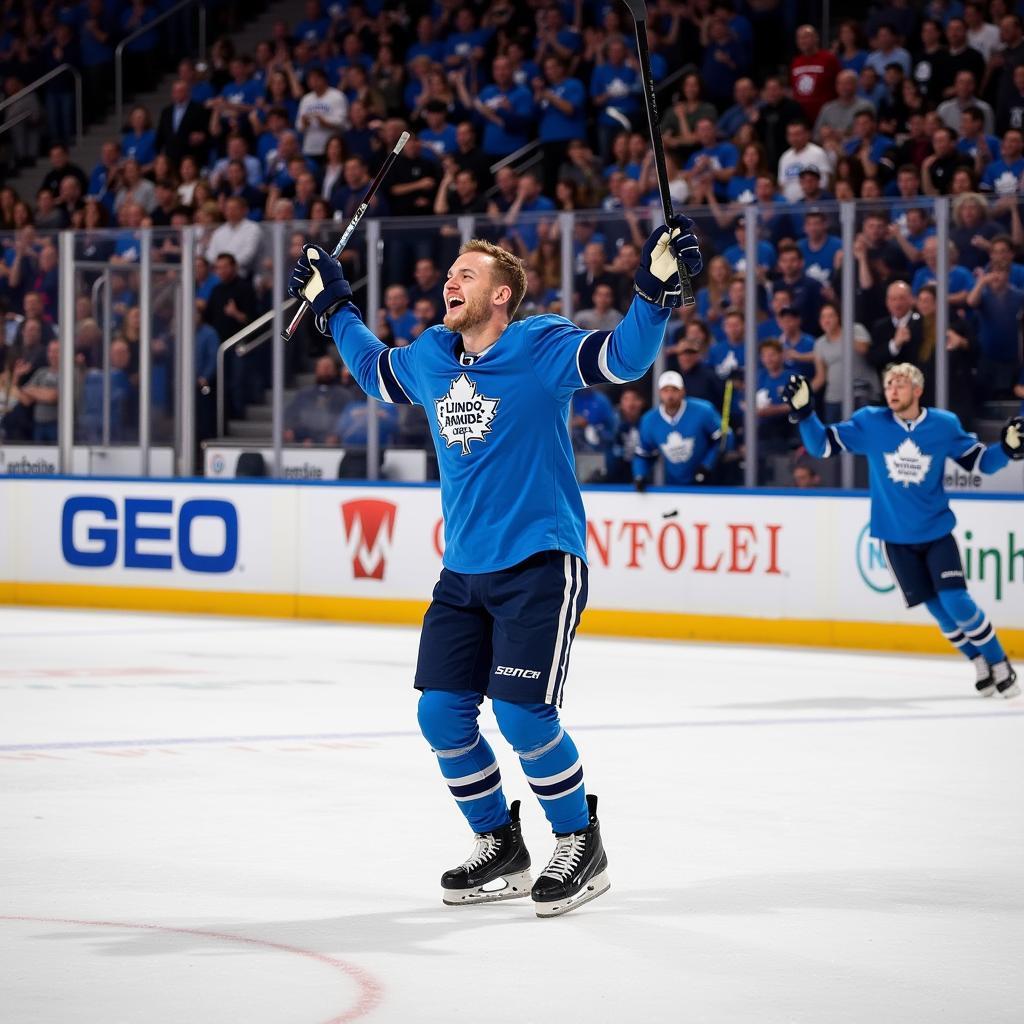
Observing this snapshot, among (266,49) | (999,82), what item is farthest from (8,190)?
(999,82)

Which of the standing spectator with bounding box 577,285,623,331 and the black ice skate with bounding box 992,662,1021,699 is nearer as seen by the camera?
the black ice skate with bounding box 992,662,1021,699

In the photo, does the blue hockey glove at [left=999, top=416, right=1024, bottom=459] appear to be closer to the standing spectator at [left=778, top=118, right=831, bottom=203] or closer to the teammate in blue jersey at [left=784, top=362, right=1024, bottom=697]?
the teammate in blue jersey at [left=784, top=362, right=1024, bottom=697]

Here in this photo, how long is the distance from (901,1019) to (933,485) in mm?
6983

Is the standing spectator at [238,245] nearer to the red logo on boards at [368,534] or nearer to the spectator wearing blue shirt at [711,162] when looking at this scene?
the red logo on boards at [368,534]

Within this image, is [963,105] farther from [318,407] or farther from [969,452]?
[318,407]

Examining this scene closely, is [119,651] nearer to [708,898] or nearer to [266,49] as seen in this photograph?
[708,898]

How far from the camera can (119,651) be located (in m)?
12.6

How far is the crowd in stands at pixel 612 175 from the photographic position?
13.0 m

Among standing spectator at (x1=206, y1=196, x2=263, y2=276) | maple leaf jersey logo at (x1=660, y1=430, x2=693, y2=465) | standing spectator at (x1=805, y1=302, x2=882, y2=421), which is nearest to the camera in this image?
standing spectator at (x1=805, y1=302, x2=882, y2=421)

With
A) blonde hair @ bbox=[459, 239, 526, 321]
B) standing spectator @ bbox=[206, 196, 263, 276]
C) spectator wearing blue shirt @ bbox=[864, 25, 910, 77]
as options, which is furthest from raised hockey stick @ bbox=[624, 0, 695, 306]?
spectator wearing blue shirt @ bbox=[864, 25, 910, 77]

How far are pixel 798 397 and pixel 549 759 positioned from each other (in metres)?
5.65

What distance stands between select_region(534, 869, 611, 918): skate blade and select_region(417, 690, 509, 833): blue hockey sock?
306 millimetres

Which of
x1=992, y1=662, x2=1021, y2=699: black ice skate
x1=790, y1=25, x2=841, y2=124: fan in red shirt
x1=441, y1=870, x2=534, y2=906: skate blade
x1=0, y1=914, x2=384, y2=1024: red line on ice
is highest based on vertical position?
x1=790, y1=25, x2=841, y2=124: fan in red shirt

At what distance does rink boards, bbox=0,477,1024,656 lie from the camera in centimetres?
1318
